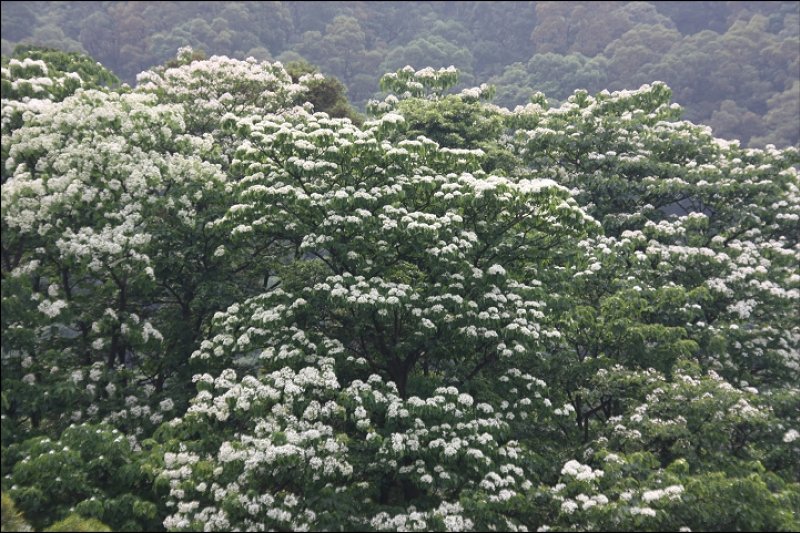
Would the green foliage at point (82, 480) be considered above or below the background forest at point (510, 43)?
below

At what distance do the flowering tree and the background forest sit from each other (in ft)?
179

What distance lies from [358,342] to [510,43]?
82831mm

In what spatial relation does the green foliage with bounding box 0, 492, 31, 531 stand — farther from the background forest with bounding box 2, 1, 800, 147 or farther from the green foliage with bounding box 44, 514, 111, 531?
the background forest with bounding box 2, 1, 800, 147

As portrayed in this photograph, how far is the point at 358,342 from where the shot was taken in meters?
15.7

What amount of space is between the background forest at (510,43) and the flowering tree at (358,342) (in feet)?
179

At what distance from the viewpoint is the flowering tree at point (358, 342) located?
1134 centimetres

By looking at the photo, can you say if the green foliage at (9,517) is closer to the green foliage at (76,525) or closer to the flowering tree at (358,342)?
the green foliage at (76,525)

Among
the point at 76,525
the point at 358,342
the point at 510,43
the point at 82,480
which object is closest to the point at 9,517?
the point at 76,525

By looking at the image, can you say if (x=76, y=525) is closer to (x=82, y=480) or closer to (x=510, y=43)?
(x=82, y=480)

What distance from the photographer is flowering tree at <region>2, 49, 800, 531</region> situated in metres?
11.3

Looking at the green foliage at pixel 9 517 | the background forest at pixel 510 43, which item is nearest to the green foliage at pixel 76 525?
the green foliage at pixel 9 517

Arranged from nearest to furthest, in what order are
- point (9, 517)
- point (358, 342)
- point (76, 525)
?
1. point (9, 517)
2. point (76, 525)
3. point (358, 342)

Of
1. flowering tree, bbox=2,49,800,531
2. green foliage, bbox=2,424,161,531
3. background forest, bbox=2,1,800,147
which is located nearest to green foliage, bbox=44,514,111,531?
green foliage, bbox=2,424,161,531

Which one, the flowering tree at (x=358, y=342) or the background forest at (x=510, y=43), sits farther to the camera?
the background forest at (x=510, y=43)
